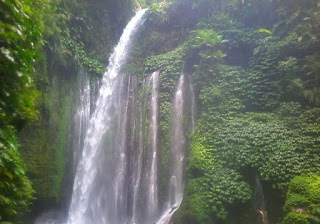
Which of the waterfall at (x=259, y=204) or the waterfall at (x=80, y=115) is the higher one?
the waterfall at (x=80, y=115)

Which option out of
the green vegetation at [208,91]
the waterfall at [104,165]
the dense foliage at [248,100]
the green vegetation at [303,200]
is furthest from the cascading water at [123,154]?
the green vegetation at [303,200]

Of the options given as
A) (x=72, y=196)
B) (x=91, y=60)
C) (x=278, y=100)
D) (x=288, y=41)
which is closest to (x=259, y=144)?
(x=278, y=100)

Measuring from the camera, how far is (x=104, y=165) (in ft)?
37.7

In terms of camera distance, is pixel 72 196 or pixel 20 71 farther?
pixel 72 196

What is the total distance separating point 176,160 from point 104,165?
3.19 metres

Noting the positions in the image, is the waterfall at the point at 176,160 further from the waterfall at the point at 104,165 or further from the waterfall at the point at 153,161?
the waterfall at the point at 104,165

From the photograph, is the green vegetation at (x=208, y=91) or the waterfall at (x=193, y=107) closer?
the green vegetation at (x=208, y=91)

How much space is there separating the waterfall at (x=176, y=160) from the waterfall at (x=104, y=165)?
204 cm

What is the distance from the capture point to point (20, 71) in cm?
388

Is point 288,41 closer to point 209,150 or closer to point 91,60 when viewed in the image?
point 209,150

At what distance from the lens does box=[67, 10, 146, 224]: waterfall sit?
10.6 m

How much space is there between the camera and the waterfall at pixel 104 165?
34.8ft

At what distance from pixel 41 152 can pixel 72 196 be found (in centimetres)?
220

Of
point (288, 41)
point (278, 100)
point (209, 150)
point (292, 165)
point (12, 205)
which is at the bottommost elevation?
point (12, 205)
